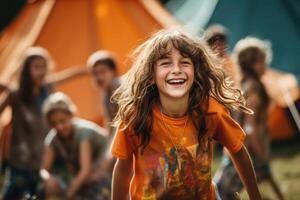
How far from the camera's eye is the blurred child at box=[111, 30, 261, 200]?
2977 millimetres

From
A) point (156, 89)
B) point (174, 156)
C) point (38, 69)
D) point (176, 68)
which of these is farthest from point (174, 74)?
point (38, 69)

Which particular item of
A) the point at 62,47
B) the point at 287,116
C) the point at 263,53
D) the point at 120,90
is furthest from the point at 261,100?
the point at 62,47

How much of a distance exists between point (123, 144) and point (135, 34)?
546 centimetres

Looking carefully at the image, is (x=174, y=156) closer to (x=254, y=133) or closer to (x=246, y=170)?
(x=246, y=170)

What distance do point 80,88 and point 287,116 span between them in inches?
78.3

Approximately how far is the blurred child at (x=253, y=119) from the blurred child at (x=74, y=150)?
2.49 feet

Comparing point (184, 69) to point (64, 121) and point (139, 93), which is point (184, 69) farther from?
point (64, 121)

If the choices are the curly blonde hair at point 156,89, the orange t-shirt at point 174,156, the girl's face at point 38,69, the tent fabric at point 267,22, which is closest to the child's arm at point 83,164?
the girl's face at point 38,69

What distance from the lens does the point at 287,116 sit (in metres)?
8.03

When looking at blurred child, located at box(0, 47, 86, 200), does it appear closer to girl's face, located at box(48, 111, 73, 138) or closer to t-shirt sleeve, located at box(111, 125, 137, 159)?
girl's face, located at box(48, 111, 73, 138)

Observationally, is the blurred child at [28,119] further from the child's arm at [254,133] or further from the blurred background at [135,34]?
the blurred background at [135,34]

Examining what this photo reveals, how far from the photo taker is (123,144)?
2979 mm

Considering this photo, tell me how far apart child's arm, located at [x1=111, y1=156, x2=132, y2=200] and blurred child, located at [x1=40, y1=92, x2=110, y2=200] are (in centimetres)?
208

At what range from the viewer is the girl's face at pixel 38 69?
5.73m
